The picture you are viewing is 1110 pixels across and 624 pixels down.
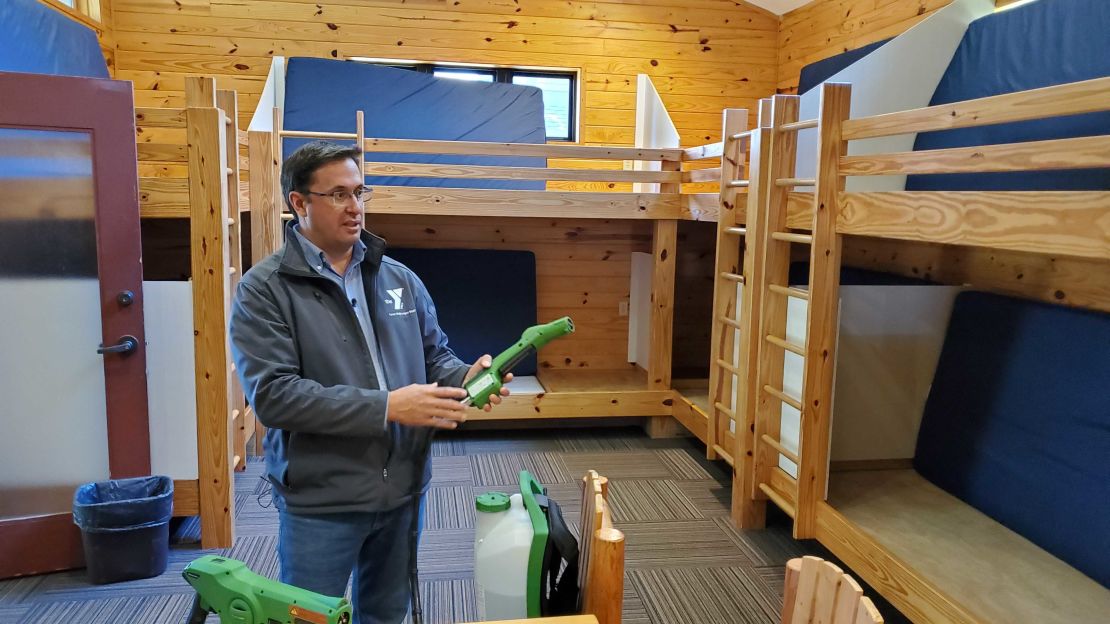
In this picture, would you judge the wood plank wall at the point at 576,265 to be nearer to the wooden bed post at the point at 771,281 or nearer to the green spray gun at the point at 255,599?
the wooden bed post at the point at 771,281

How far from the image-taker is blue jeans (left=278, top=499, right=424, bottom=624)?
1.62 meters

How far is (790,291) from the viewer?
301cm

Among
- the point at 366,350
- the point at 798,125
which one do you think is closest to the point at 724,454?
the point at 798,125

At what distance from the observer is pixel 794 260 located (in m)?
4.26

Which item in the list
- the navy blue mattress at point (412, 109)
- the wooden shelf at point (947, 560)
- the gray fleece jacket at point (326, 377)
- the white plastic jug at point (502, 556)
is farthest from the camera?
the navy blue mattress at point (412, 109)

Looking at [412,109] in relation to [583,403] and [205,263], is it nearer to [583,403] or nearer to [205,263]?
[583,403]

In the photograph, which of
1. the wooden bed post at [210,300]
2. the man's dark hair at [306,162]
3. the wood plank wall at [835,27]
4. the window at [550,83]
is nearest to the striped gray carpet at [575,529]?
the wooden bed post at [210,300]

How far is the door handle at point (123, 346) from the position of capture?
2.77 meters

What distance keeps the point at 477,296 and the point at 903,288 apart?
258 cm

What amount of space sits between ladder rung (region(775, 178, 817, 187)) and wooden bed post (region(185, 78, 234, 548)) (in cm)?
211

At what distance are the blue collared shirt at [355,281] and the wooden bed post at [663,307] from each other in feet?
9.82

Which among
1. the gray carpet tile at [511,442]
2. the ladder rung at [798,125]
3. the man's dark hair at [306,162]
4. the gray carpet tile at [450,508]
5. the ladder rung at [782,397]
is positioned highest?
the ladder rung at [798,125]

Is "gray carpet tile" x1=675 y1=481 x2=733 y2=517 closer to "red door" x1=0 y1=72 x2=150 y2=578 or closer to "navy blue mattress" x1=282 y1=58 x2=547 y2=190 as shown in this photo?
"navy blue mattress" x1=282 y1=58 x2=547 y2=190

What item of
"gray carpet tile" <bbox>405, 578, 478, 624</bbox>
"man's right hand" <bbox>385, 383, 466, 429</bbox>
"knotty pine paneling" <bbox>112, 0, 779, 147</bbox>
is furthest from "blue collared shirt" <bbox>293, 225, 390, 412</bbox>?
"knotty pine paneling" <bbox>112, 0, 779, 147</bbox>
